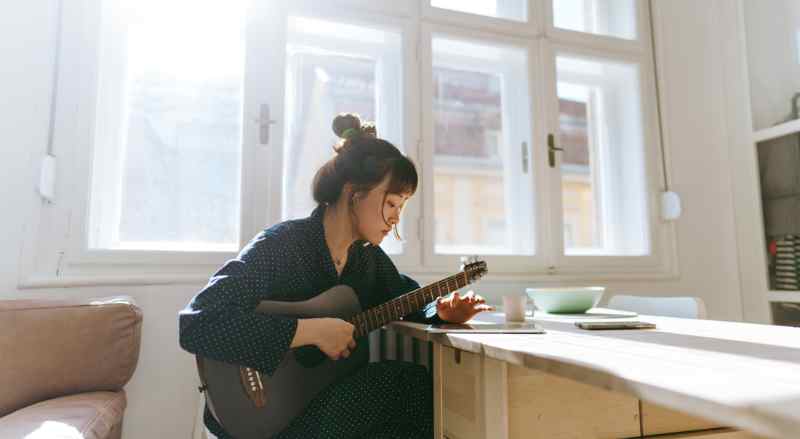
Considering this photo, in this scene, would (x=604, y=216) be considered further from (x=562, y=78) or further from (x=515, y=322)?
(x=515, y=322)

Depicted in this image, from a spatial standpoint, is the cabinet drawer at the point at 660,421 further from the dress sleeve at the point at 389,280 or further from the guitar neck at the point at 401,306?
the dress sleeve at the point at 389,280

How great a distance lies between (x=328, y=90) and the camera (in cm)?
193

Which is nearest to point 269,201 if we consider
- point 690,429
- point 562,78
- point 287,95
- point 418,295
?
point 287,95

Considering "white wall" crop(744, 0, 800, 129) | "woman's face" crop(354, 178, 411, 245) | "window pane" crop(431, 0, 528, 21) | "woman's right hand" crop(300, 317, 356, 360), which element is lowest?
"woman's right hand" crop(300, 317, 356, 360)

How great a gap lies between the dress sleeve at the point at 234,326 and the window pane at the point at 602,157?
157 cm

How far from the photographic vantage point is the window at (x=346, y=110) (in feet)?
5.31

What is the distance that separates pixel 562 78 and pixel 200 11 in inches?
62.1

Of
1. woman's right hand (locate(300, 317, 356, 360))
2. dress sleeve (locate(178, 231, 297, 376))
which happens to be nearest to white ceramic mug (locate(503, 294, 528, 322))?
woman's right hand (locate(300, 317, 356, 360))

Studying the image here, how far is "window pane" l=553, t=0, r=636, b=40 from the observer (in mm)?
2363

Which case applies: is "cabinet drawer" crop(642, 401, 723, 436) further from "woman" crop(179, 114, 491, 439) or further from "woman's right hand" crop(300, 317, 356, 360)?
"woman's right hand" crop(300, 317, 356, 360)

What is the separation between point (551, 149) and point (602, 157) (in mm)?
445

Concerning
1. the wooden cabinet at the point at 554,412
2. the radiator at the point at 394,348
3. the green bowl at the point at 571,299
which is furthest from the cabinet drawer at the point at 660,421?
the radiator at the point at 394,348

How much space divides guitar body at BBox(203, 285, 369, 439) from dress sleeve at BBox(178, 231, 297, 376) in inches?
1.0

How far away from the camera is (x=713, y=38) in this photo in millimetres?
2381
